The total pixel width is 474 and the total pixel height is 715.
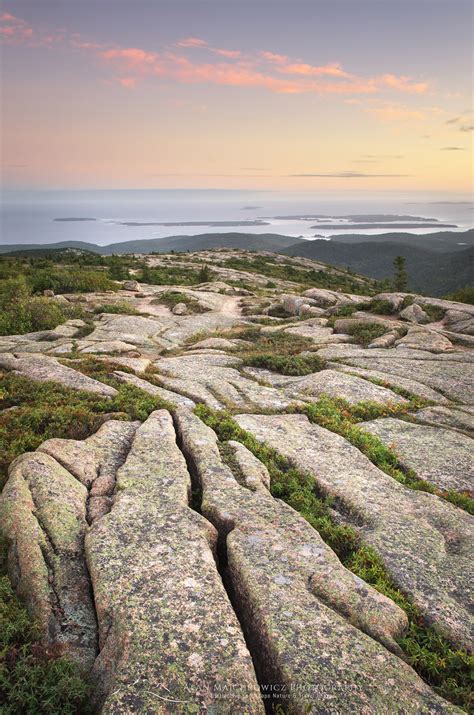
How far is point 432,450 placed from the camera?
1229 cm

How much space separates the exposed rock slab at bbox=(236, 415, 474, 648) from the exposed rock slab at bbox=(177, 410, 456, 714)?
101cm

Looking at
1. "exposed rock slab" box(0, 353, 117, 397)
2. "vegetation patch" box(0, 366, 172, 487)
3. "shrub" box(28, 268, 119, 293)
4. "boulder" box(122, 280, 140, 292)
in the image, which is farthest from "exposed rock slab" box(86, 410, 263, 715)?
"boulder" box(122, 280, 140, 292)

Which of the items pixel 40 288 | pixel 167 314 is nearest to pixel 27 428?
pixel 167 314

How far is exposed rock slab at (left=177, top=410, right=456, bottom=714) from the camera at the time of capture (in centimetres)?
516

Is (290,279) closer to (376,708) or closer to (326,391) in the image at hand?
(326,391)

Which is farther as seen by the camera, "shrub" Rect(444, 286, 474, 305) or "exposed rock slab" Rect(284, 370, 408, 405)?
"shrub" Rect(444, 286, 474, 305)

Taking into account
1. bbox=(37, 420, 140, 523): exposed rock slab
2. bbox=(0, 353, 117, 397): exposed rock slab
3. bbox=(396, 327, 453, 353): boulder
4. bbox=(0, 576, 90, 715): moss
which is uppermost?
bbox=(0, 353, 117, 397): exposed rock slab

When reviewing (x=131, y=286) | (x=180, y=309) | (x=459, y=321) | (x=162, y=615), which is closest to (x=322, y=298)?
(x=459, y=321)

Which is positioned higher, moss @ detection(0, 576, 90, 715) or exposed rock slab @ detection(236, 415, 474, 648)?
moss @ detection(0, 576, 90, 715)

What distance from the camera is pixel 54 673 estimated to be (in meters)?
5.29

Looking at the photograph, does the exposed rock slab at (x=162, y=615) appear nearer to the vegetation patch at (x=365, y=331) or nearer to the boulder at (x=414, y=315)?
the vegetation patch at (x=365, y=331)

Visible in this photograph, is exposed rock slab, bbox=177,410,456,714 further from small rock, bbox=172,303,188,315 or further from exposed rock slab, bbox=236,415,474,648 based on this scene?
small rock, bbox=172,303,188,315

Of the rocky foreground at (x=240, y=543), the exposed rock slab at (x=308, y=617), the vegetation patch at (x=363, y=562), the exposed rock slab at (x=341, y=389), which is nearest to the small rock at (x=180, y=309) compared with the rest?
the rocky foreground at (x=240, y=543)

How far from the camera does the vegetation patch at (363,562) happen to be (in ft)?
19.2
